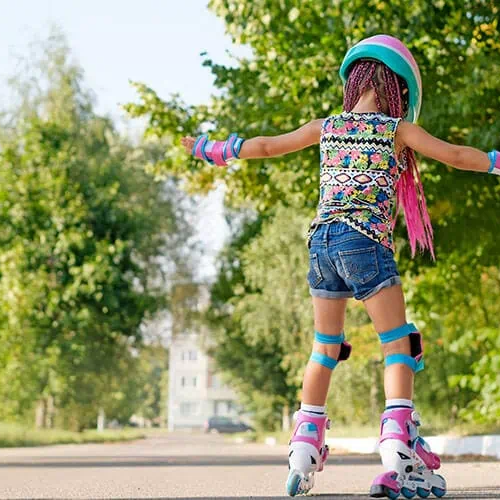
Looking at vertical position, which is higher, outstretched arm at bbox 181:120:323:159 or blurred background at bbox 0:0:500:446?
blurred background at bbox 0:0:500:446

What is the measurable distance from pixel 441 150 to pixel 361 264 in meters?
0.62

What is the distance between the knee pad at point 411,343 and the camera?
4.99 m

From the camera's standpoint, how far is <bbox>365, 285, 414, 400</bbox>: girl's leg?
496 cm

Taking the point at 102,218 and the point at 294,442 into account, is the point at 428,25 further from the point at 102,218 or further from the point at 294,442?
the point at 102,218

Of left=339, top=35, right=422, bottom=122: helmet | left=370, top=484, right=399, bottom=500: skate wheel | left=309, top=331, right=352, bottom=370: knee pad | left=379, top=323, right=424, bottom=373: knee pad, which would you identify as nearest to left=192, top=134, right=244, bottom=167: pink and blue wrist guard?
left=339, top=35, right=422, bottom=122: helmet

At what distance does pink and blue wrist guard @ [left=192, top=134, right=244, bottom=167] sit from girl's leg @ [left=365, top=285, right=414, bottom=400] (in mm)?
1078

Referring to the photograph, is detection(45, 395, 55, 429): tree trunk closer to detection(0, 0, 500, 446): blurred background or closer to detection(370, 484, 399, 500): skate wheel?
detection(0, 0, 500, 446): blurred background

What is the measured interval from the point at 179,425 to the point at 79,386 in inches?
3902

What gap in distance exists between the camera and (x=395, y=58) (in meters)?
5.29

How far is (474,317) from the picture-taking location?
19359 millimetres

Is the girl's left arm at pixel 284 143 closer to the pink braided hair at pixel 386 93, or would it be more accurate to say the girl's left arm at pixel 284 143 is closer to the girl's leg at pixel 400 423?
the pink braided hair at pixel 386 93

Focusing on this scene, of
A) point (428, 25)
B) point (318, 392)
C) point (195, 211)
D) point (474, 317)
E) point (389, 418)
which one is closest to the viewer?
point (389, 418)

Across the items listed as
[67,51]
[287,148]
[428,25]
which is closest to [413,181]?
[287,148]

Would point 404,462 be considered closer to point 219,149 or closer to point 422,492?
point 422,492
